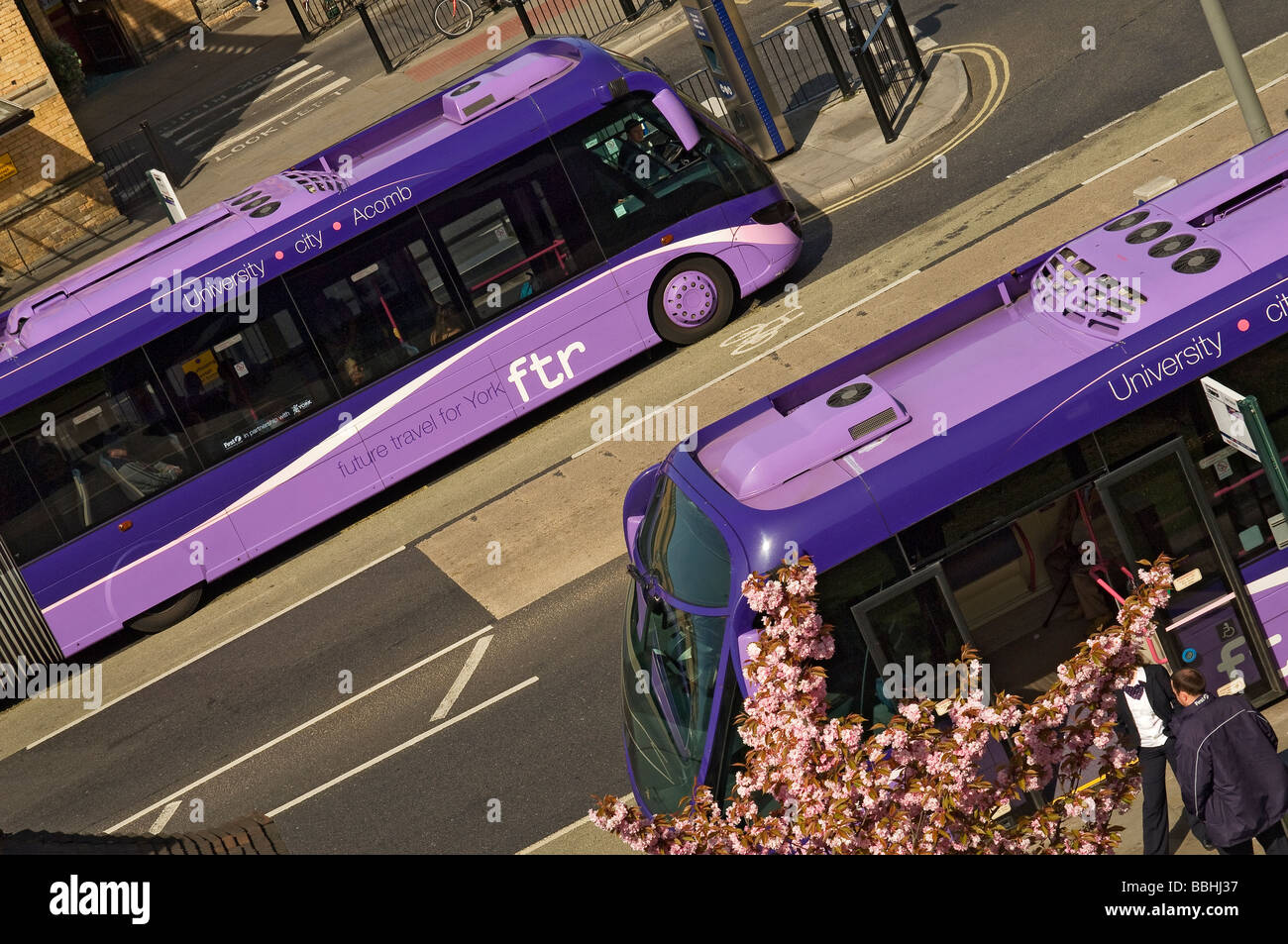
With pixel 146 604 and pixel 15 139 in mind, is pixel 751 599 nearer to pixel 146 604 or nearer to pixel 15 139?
pixel 146 604

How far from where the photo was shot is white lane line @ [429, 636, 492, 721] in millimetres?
11978

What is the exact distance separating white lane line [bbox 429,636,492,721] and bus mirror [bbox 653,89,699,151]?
6.14 meters

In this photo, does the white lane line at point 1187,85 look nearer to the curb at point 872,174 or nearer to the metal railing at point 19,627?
the curb at point 872,174

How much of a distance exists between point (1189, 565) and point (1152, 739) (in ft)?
3.79

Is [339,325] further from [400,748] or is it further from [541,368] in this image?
[400,748]

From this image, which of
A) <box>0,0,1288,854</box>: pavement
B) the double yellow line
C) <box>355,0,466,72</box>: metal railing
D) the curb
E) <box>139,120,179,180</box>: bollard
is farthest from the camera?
<box>355,0,466,72</box>: metal railing

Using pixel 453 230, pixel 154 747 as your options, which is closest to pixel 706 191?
pixel 453 230

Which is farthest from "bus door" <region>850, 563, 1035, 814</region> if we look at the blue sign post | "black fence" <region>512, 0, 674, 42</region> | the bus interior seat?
"black fence" <region>512, 0, 674, 42</region>

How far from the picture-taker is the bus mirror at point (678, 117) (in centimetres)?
1523

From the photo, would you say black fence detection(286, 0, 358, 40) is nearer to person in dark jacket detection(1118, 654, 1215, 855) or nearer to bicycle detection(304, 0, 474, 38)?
bicycle detection(304, 0, 474, 38)

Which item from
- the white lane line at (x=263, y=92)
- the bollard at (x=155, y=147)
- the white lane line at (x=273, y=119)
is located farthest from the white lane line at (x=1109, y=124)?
the white lane line at (x=263, y=92)

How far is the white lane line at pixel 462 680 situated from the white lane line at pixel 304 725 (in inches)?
2.9

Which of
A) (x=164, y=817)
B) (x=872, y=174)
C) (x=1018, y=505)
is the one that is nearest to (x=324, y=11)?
(x=872, y=174)

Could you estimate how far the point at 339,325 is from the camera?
14.9 meters
